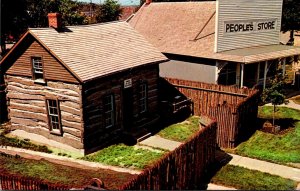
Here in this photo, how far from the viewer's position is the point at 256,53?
27094mm

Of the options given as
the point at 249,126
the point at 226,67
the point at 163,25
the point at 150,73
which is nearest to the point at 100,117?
the point at 150,73

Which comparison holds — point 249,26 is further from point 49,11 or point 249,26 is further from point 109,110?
point 49,11

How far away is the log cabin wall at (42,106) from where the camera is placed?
18.0 metres

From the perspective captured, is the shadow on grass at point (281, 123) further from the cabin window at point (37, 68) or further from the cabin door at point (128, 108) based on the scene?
the cabin window at point (37, 68)

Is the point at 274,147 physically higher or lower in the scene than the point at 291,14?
lower

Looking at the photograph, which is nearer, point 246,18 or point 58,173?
point 58,173

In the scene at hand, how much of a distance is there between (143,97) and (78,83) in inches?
229

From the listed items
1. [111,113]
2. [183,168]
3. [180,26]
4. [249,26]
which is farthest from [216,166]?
[180,26]

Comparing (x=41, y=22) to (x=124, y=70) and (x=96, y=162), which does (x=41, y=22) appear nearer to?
(x=124, y=70)

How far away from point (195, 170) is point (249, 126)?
7.78 metres

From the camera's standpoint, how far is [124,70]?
63.5 ft

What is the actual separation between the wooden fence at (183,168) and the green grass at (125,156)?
293 cm

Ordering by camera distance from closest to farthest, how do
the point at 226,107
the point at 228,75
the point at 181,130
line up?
1. the point at 226,107
2. the point at 181,130
3. the point at 228,75

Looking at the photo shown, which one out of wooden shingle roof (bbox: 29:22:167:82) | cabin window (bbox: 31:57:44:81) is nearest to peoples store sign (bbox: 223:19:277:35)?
wooden shingle roof (bbox: 29:22:167:82)
